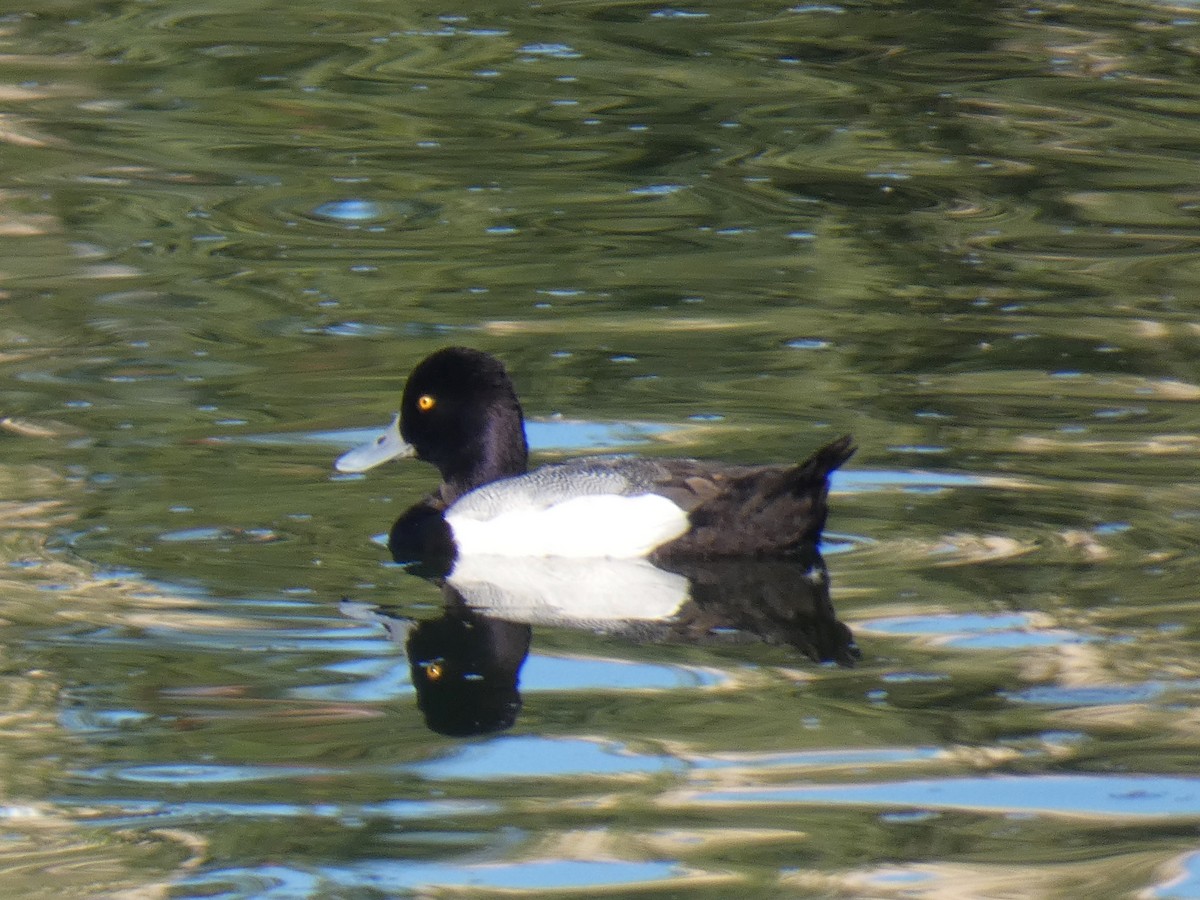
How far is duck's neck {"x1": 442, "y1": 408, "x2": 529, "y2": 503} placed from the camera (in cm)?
812

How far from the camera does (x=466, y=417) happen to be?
8164mm

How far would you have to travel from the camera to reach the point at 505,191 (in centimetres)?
1269

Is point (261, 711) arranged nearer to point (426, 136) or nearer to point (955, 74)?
point (426, 136)

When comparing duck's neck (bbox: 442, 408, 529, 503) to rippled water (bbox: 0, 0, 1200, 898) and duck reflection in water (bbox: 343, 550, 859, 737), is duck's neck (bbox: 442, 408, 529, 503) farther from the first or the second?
duck reflection in water (bbox: 343, 550, 859, 737)

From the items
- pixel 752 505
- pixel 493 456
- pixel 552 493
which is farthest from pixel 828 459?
pixel 493 456

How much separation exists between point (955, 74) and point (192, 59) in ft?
16.2

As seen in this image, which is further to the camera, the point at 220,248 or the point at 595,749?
the point at 220,248

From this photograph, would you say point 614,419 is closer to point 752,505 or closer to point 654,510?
point 654,510

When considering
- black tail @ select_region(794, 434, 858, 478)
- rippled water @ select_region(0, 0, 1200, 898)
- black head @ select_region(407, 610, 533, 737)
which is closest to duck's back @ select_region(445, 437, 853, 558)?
black tail @ select_region(794, 434, 858, 478)

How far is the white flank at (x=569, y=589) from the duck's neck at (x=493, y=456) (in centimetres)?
52

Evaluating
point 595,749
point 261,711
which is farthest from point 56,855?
point 595,749

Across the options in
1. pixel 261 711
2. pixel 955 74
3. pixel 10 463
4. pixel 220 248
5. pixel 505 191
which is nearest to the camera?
pixel 261 711

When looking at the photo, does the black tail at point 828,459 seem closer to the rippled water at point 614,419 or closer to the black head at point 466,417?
the rippled water at point 614,419

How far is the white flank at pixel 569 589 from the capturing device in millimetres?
7027
